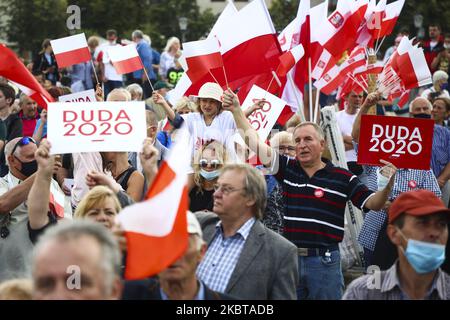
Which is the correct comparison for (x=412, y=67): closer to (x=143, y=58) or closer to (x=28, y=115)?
(x=28, y=115)

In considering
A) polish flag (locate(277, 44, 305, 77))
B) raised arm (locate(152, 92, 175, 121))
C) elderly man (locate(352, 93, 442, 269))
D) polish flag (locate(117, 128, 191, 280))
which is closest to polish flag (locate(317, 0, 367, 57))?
polish flag (locate(277, 44, 305, 77))

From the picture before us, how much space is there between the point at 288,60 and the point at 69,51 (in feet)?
7.86

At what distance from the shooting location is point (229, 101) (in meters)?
8.07

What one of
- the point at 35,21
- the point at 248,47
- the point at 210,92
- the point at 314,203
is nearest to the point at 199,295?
the point at 314,203

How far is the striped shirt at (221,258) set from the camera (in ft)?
19.8

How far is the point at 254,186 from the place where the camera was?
639 centimetres

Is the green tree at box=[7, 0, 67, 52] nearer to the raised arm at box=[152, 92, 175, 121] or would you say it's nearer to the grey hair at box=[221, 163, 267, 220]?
the raised arm at box=[152, 92, 175, 121]

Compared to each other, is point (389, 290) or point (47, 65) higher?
point (47, 65)

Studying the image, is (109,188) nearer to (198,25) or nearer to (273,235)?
(273,235)

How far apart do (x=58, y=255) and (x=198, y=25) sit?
140 ft

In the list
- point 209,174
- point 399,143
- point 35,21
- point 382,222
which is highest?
point 35,21

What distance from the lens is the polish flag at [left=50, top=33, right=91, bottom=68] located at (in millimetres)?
11172

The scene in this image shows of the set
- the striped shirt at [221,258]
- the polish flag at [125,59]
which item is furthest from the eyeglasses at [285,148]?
the polish flag at [125,59]
